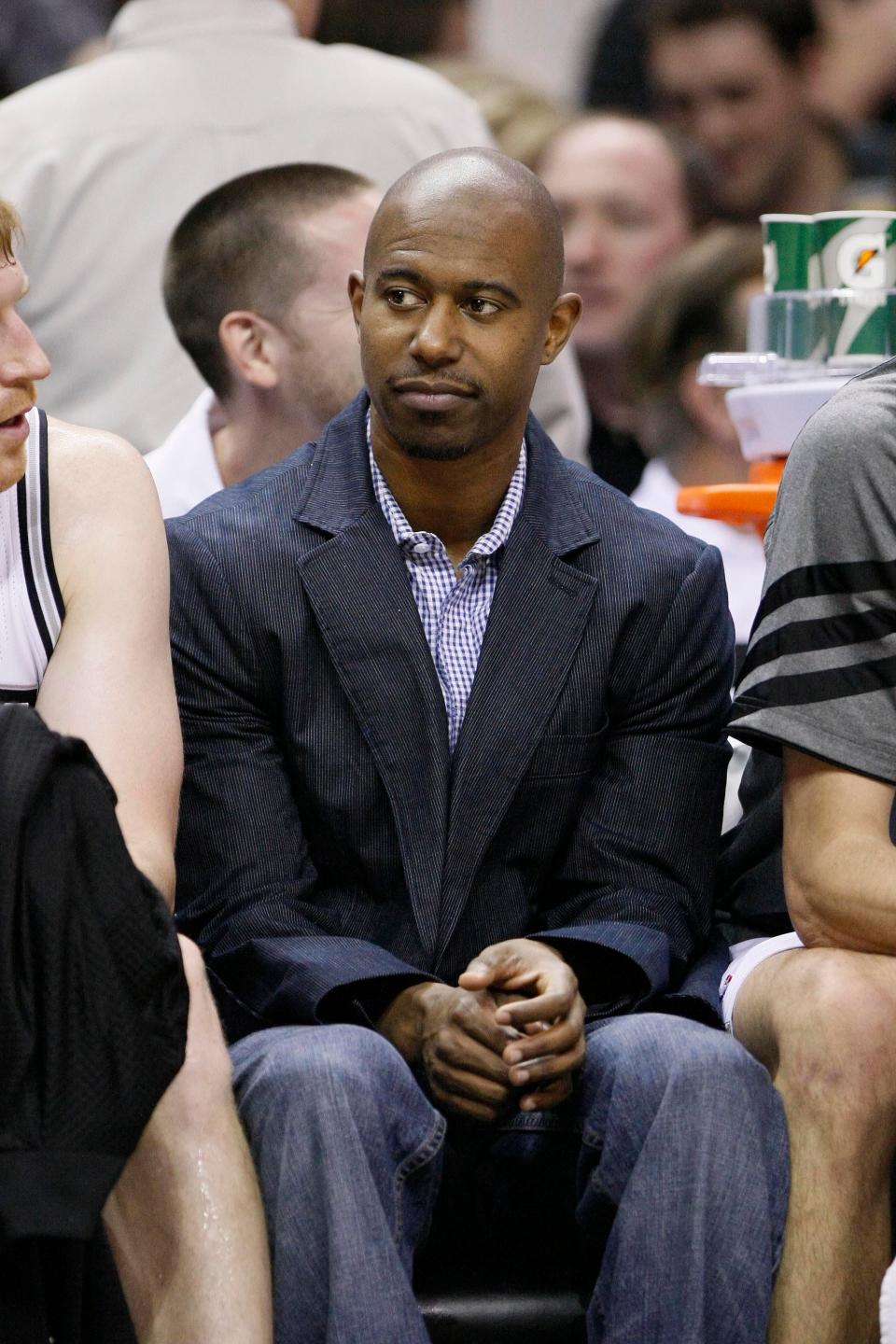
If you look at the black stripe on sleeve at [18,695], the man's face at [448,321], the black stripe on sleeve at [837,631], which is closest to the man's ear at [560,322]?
the man's face at [448,321]

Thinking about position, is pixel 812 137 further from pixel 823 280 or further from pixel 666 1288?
pixel 666 1288

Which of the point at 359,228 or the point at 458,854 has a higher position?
the point at 359,228

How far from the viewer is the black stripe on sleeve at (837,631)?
266cm

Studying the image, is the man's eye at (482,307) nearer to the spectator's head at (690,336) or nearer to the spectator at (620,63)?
the spectator's head at (690,336)

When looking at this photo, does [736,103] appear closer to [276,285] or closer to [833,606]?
[276,285]

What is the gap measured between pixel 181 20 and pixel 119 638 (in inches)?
91.2

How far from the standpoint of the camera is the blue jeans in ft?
7.68

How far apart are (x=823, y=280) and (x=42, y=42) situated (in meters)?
2.29

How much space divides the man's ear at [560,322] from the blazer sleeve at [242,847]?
551mm

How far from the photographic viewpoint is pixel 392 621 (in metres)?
2.81

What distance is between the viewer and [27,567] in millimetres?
2607

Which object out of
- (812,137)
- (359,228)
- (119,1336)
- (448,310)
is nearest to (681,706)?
(448,310)

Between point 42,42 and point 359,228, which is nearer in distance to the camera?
point 359,228

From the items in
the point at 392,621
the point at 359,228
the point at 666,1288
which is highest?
the point at 359,228
